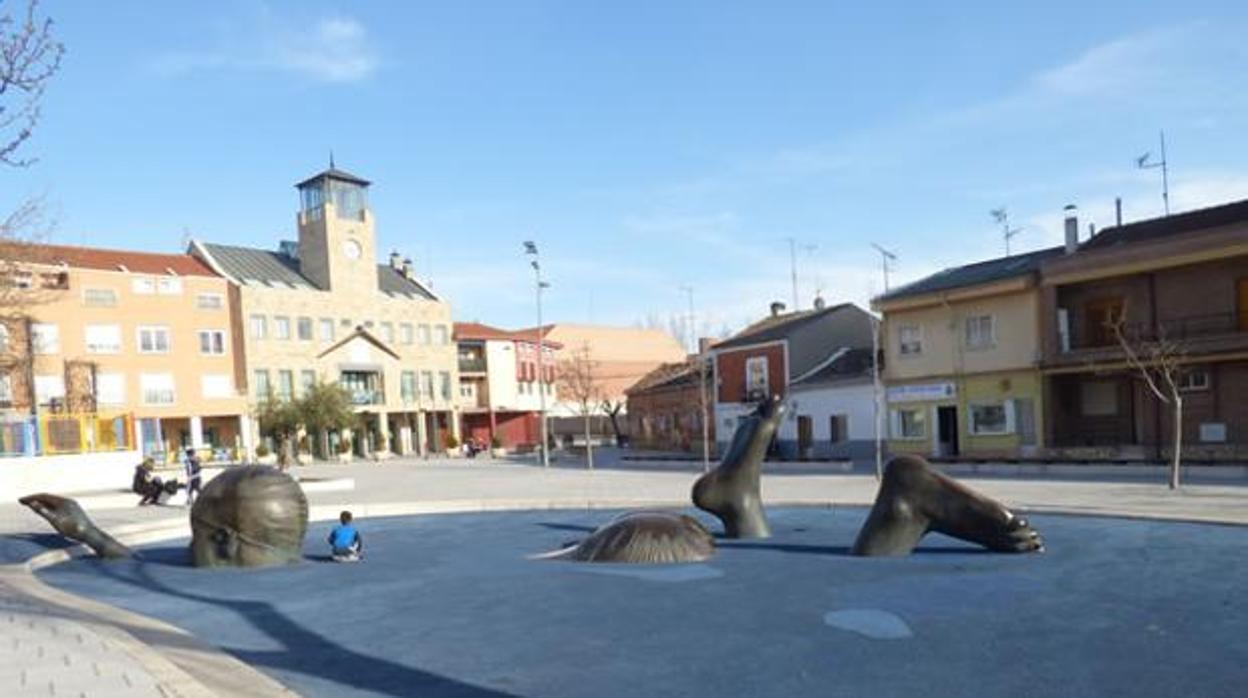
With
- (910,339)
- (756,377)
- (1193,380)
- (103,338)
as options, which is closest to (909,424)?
(910,339)

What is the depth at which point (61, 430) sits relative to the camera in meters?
33.9

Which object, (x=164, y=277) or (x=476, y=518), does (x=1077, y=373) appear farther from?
(x=164, y=277)

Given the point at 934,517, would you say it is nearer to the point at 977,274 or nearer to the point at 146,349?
the point at 977,274

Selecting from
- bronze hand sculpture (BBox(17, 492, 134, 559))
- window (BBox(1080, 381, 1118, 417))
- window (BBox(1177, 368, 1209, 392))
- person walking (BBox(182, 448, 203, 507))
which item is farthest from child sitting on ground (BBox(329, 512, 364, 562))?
window (BBox(1080, 381, 1118, 417))

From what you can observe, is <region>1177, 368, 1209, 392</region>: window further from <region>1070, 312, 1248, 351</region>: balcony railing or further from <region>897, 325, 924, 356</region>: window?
<region>897, 325, 924, 356</region>: window

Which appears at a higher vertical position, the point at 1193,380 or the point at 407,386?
the point at 407,386

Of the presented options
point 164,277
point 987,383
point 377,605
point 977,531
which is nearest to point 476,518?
point 377,605

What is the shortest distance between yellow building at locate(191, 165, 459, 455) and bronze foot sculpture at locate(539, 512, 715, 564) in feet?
171

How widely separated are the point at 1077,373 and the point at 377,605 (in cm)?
2987

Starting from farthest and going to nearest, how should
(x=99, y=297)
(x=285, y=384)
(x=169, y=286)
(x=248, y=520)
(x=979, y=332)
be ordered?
(x=285, y=384) → (x=169, y=286) → (x=99, y=297) → (x=979, y=332) → (x=248, y=520)

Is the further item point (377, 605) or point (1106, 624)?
point (377, 605)

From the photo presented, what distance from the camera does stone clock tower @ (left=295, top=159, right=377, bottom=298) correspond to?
2682 inches

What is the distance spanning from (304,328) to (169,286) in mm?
9411

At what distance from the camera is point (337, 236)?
225 feet
